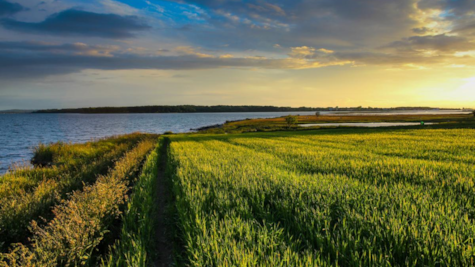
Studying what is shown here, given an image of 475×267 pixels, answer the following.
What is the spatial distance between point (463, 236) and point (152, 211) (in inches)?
291

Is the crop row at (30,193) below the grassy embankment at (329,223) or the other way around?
below

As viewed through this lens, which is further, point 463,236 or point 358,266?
point 463,236

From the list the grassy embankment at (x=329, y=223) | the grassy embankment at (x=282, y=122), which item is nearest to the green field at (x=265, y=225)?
the grassy embankment at (x=329, y=223)

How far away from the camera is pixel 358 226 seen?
17.0 feet

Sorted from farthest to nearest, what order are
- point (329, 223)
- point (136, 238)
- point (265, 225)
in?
point (136, 238)
point (265, 225)
point (329, 223)

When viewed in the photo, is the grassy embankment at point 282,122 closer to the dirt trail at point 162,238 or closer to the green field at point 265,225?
the dirt trail at point 162,238

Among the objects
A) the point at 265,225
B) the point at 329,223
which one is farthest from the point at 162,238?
the point at 329,223

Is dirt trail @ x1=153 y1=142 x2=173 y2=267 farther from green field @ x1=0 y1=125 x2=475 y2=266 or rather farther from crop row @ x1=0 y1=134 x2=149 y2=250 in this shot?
crop row @ x1=0 y1=134 x2=149 y2=250

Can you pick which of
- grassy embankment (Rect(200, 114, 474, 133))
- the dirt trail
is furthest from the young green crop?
grassy embankment (Rect(200, 114, 474, 133))

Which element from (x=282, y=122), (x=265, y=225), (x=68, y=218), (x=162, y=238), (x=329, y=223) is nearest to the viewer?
(x=329, y=223)

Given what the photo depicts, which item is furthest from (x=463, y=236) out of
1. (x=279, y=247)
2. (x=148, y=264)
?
(x=148, y=264)

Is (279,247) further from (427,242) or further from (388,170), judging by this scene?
(388,170)

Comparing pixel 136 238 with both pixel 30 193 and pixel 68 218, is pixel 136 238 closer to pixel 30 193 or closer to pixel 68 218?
pixel 68 218

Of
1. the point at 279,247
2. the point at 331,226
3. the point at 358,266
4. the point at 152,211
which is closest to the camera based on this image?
the point at 358,266
